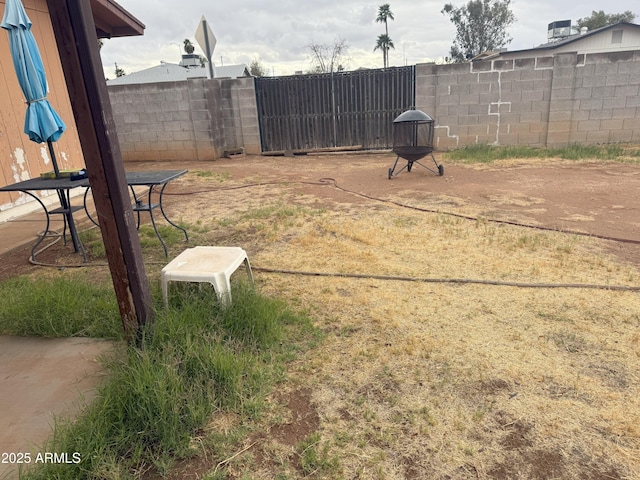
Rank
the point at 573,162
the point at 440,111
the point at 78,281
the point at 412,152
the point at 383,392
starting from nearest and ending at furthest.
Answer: the point at 383,392
the point at 78,281
the point at 412,152
the point at 573,162
the point at 440,111

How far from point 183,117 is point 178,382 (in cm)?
898

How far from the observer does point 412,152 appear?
704cm

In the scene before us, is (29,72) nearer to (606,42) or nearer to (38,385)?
(38,385)

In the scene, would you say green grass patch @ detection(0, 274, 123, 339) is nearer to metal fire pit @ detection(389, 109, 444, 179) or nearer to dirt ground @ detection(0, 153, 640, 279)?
dirt ground @ detection(0, 153, 640, 279)

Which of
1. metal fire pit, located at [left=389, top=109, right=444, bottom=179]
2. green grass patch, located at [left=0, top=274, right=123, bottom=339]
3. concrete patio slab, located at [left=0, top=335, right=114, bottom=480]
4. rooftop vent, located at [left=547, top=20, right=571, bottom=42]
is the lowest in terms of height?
concrete patio slab, located at [left=0, top=335, right=114, bottom=480]

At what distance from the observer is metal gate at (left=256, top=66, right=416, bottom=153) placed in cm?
965

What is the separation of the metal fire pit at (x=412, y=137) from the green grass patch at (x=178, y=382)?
5.05 metres

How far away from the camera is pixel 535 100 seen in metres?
8.88

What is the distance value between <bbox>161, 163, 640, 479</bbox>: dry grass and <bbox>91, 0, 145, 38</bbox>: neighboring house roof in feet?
16.2

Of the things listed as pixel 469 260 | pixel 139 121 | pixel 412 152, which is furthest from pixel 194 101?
pixel 469 260

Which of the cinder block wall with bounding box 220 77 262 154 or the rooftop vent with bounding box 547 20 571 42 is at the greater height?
the rooftop vent with bounding box 547 20 571 42

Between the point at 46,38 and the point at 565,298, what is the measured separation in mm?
7208

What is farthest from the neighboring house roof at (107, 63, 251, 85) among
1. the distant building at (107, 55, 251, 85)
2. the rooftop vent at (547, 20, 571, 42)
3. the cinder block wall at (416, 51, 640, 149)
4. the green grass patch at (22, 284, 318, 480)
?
the green grass patch at (22, 284, 318, 480)

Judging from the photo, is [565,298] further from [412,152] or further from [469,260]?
[412,152]
